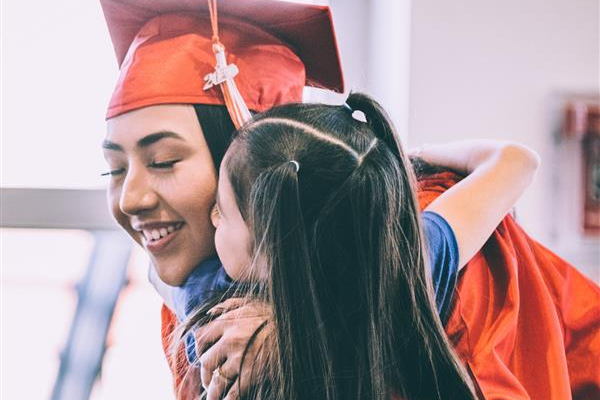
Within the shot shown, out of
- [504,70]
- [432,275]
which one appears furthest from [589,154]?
[432,275]

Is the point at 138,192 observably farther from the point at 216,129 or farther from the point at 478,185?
the point at 478,185

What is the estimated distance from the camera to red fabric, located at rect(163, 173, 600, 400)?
2.02 ft

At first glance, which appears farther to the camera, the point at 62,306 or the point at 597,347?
the point at 62,306

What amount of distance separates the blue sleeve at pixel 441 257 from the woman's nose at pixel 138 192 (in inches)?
10.3

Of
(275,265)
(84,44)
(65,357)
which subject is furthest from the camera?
(65,357)

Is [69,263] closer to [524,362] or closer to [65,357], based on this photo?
[65,357]

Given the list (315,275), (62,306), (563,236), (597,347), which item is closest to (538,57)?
(563,236)

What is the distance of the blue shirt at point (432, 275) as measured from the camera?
58 centimetres

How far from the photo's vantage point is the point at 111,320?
942 millimetres

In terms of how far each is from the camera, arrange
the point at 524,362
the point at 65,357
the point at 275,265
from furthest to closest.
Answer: the point at 65,357 < the point at 524,362 < the point at 275,265

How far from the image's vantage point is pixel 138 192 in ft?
1.91

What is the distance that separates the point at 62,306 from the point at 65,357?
77 millimetres

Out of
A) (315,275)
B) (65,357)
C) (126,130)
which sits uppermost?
(126,130)

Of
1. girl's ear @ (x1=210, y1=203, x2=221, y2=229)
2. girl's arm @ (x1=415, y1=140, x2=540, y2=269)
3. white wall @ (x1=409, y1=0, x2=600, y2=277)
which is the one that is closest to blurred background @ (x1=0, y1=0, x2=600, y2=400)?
white wall @ (x1=409, y1=0, x2=600, y2=277)
